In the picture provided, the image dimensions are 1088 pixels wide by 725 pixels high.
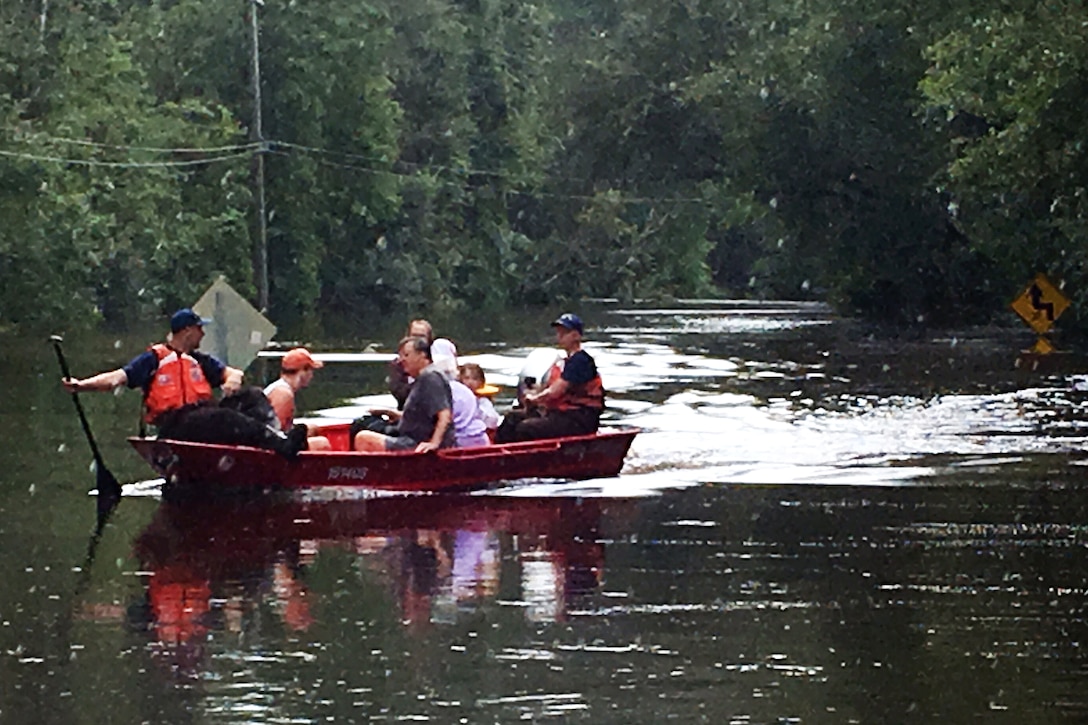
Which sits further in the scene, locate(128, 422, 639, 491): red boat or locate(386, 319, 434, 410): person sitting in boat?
locate(386, 319, 434, 410): person sitting in boat

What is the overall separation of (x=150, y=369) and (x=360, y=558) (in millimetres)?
3524

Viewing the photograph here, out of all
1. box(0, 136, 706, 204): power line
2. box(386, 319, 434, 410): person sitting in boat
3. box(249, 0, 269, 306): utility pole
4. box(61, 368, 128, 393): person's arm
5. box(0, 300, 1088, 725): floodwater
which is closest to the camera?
box(0, 300, 1088, 725): floodwater

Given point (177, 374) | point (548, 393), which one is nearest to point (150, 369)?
point (177, 374)

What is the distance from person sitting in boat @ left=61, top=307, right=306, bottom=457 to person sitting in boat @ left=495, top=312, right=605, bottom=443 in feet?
9.54

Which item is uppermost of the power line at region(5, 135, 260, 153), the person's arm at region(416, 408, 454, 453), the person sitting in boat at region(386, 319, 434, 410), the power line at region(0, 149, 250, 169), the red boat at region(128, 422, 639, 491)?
the power line at region(5, 135, 260, 153)

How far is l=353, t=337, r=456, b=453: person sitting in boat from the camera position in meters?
19.9

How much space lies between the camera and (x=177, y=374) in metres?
19.1

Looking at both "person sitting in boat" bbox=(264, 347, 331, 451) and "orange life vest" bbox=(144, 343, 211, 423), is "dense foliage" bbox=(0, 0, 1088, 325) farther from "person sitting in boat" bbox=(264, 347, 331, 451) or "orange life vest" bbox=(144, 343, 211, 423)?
"orange life vest" bbox=(144, 343, 211, 423)

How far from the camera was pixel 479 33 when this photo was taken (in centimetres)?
9362

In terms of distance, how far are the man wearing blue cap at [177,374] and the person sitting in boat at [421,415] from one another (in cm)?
143

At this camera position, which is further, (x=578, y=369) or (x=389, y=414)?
(x=578, y=369)

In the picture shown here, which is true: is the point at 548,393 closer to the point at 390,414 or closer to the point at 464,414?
the point at 464,414

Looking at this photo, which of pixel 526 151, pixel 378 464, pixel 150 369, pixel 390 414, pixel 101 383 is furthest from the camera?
pixel 526 151

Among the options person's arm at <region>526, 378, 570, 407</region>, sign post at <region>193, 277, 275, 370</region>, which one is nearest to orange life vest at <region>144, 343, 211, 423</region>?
person's arm at <region>526, 378, 570, 407</region>
